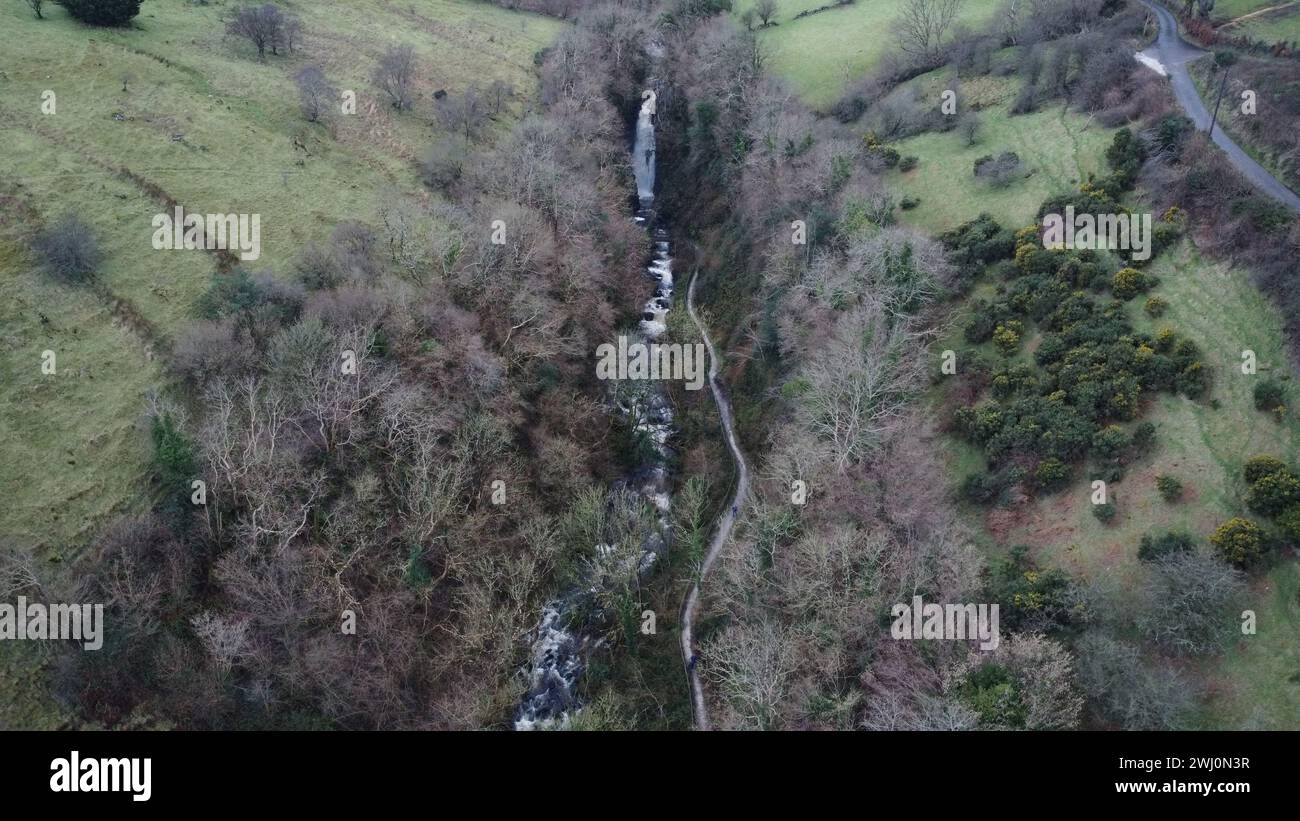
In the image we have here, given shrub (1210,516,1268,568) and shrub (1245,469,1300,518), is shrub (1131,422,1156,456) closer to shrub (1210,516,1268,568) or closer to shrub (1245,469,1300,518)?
shrub (1245,469,1300,518)

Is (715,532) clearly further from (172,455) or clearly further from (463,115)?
(463,115)

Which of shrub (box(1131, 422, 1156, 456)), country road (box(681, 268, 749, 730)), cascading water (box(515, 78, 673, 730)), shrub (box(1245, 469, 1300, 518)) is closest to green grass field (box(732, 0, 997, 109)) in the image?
cascading water (box(515, 78, 673, 730))

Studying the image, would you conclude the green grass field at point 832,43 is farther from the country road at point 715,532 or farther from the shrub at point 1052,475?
the shrub at point 1052,475

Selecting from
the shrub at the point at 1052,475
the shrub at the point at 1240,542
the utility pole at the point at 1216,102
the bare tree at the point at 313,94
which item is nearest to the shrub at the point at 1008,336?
the shrub at the point at 1052,475

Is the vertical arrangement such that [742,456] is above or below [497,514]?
above
